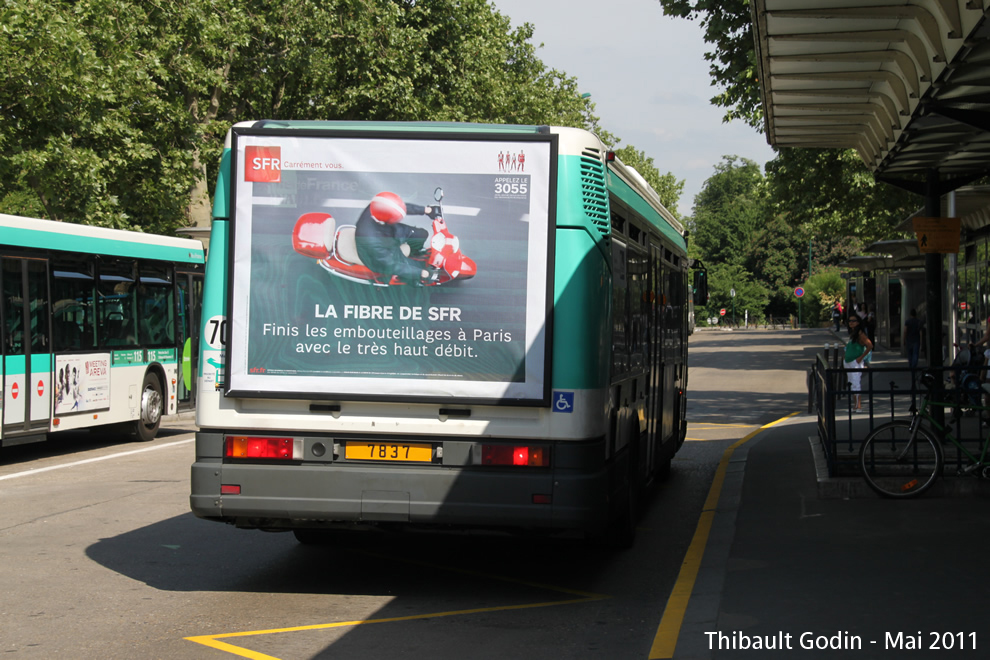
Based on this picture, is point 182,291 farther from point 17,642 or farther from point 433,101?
point 433,101

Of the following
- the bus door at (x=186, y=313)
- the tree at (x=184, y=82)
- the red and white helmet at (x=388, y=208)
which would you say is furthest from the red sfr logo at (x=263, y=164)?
the tree at (x=184, y=82)

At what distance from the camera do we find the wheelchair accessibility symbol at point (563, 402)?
670 cm

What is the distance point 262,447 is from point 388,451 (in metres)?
0.78

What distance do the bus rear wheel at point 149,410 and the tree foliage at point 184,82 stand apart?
21.8ft

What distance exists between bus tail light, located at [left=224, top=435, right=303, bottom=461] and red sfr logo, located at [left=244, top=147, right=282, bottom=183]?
5.22ft

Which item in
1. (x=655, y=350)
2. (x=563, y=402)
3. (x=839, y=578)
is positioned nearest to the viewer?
(x=563, y=402)

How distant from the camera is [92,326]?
51.4ft

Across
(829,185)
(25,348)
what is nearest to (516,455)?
(25,348)

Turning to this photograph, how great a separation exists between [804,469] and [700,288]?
10.0 ft

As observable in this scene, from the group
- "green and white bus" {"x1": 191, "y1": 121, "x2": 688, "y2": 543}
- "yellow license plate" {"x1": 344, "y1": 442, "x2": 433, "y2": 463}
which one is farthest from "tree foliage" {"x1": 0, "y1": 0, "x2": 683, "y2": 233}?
"yellow license plate" {"x1": 344, "y1": 442, "x2": 433, "y2": 463}

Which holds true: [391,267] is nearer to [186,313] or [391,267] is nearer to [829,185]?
[186,313]

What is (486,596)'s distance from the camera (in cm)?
716

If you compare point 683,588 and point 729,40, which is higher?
point 729,40

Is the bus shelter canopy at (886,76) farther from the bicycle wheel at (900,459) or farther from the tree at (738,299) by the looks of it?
the tree at (738,299)
